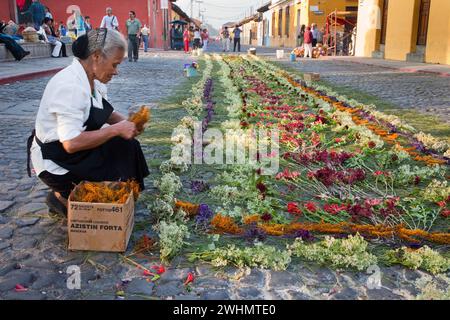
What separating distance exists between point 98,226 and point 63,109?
76cm

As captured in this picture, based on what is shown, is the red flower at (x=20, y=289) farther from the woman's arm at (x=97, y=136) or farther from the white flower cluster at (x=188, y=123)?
the white flower cluster at (x=188, y=123)

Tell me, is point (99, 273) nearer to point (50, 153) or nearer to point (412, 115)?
point (50, 153)

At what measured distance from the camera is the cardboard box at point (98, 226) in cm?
281

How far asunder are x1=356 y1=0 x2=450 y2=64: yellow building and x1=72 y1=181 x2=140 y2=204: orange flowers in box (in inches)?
677

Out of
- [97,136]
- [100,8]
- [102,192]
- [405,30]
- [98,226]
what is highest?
[100,8]

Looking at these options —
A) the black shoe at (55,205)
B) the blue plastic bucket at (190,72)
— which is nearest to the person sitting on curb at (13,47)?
the blue plastic bucket at (190,72)

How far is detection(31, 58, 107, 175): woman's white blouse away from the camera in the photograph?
288cm

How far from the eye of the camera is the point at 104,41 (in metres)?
3.00

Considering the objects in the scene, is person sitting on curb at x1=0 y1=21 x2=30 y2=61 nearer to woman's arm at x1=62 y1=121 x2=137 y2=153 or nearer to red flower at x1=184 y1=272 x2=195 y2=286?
woman's arm at x1=62 y1=121 x2=137 y2=153

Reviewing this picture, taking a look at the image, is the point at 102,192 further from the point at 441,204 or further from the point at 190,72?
the point at 190,72

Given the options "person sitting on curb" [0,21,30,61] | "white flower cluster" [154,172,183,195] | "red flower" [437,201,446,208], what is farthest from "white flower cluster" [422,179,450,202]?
"person sitting on curb" [0,21,30,61]

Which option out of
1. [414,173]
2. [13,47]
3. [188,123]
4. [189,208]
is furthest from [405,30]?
[189,208]

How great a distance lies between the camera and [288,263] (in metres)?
2.81
